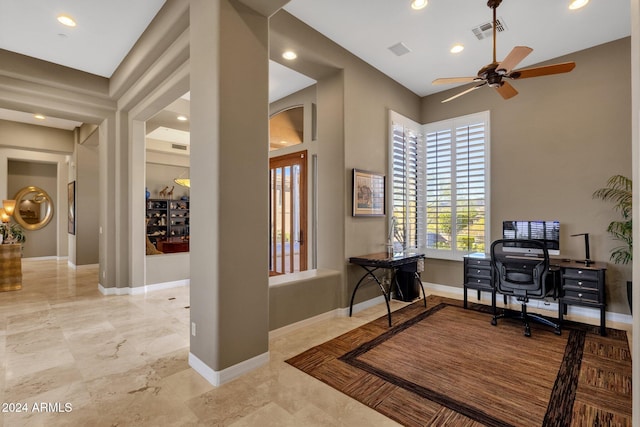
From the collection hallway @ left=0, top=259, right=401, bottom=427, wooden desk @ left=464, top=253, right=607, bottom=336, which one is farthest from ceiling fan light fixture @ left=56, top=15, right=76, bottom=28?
wooden desk @ left=464, top=253, right=607, bottom=336

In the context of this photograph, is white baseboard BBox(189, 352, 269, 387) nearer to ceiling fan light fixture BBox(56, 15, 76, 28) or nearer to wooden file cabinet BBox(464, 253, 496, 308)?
wooden file cabinet BBox(464, 253, 496, 308)

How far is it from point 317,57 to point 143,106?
9.14 feet

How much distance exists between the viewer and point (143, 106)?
4629mm

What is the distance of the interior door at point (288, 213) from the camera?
5.23m

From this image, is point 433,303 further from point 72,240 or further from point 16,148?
point 16,148

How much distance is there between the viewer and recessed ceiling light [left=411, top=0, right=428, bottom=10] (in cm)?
312

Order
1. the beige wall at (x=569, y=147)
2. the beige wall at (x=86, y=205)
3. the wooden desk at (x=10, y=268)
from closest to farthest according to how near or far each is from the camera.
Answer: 1. the beige wall at (x=569, y=147)
2. the wooden desk at (x=10, y=268)
3. the beige wall at (x=86, y=205)

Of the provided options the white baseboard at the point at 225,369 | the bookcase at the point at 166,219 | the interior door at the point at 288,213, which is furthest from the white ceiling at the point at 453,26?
the bookcase at the point at 166,219

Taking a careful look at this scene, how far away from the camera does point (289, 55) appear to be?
3.64m

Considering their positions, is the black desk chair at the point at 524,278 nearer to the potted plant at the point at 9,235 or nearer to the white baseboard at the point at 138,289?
the white baseboard at the point at 138,289

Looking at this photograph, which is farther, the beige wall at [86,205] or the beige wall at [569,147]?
the beige wall at [86,205]

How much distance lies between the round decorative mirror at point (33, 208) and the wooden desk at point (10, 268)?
390cm

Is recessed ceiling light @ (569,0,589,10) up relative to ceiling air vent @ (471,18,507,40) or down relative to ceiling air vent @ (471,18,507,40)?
down

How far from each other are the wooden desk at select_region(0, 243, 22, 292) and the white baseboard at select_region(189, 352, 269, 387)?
16.4 ft
